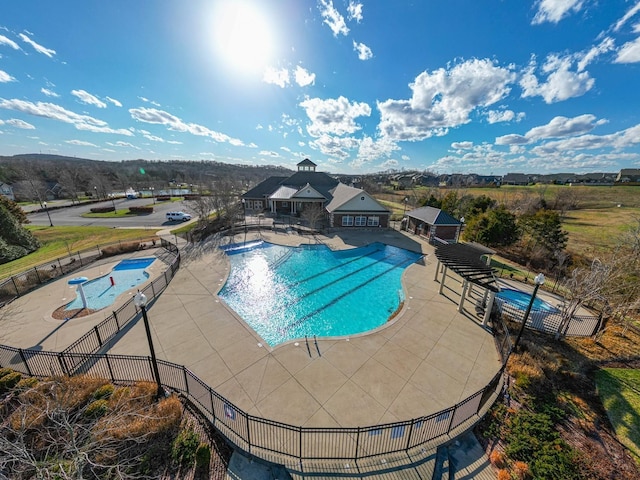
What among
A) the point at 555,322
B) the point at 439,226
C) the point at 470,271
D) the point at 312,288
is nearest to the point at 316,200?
the point at 439,226

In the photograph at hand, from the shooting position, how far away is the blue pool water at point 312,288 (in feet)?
43.2

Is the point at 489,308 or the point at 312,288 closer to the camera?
the point at 489,308

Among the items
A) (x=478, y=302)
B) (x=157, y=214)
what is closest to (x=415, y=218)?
(x=478, y=302)

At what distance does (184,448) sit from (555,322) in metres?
17.8

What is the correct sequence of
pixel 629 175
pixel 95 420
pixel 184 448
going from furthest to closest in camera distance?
1. pixel 629 175
2. pixel 184 448
3. pixel 95 420

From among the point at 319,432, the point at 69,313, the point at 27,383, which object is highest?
the point at 27,383

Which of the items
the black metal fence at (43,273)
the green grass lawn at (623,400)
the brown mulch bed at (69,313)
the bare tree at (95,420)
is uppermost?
the bare tree at (95,420)

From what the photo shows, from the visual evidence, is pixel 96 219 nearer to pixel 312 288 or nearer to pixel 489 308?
pixel 312 288

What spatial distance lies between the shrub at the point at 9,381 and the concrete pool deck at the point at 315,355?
263cm

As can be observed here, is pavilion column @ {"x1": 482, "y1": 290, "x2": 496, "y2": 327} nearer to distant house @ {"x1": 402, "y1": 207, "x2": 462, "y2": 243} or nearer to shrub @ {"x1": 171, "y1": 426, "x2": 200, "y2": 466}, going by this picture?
shrub @ {"x1": 171, "y1": 426, "x2": 200, "y2": 466}

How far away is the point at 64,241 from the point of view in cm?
2481

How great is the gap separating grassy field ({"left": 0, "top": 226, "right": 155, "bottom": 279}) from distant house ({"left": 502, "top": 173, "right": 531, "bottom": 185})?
447ft

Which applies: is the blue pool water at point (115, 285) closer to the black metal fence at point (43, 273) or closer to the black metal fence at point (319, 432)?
the black metal fence at point (43, 273)

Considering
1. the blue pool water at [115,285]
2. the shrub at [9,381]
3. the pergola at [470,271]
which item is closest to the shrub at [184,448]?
the shrub at [9,381]
